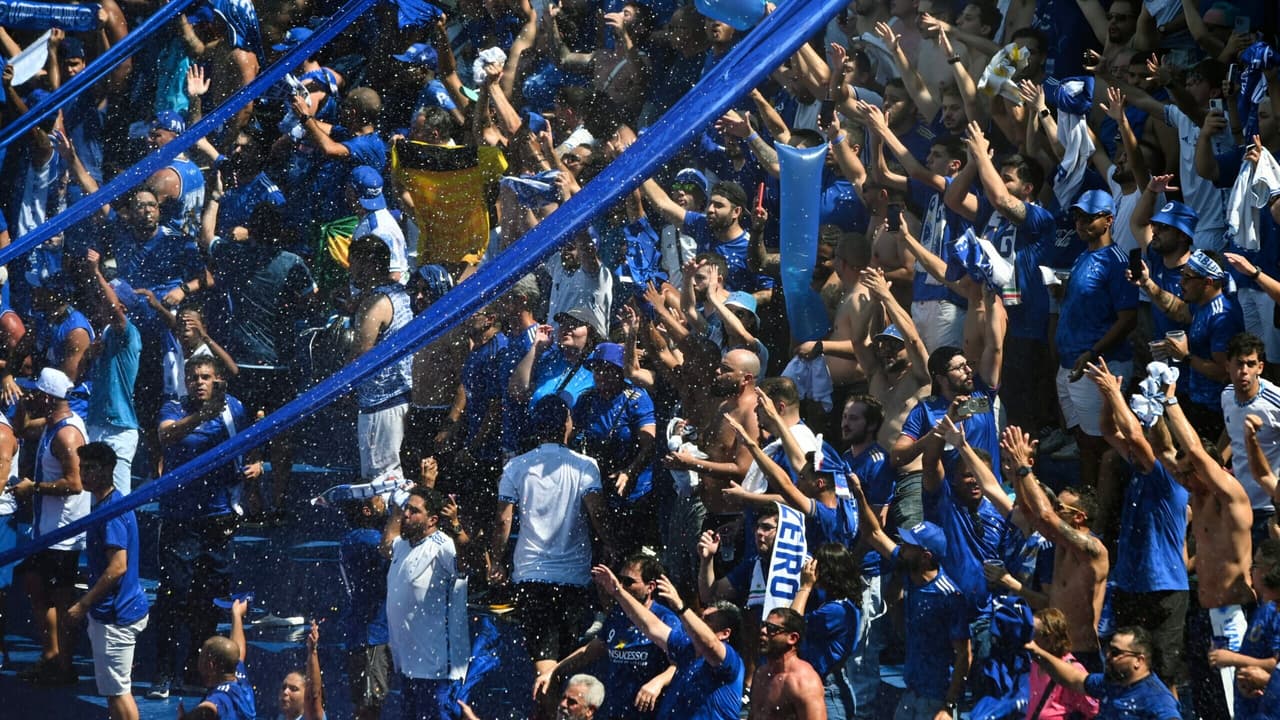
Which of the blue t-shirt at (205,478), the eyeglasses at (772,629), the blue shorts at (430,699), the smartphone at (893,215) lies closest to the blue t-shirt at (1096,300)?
the smartphone at (893,215)

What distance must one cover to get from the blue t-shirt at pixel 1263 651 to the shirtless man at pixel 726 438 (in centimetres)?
237

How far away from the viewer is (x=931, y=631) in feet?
25.3

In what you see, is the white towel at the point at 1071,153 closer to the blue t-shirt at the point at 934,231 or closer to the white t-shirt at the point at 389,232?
the blue t-shirt at the point at 934,231

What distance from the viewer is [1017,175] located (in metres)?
8.76

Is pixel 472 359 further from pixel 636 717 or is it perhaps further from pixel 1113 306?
pixel 1113 306

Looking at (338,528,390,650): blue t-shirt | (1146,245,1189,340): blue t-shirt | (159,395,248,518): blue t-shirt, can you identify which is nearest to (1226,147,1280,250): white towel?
(1146,245,1189,340): blue t-shirt

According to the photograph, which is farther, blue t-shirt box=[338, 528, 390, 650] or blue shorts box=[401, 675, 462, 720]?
blue t-shirt box=[338, 528, 390, 650]

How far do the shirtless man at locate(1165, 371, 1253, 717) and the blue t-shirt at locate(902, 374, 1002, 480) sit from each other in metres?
0.96

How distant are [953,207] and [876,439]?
4.01ft

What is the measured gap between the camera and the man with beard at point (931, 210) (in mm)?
8695

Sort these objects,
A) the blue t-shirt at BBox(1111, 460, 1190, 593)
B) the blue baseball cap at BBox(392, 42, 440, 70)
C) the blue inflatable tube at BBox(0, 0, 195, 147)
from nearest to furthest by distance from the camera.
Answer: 1. the blue t-shirt at BBox(1111, 460, 1190, 593)
2. the blue baseball cap at BBox(392, 42, 440, 70)
3. the blue inflatable tube at BBox(0, 0, 195, 147)

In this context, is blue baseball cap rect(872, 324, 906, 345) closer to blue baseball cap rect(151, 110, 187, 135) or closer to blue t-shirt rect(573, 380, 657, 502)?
blue t-shirt rect(573, 380, 657, 502)

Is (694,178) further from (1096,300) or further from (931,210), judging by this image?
(1096,300)

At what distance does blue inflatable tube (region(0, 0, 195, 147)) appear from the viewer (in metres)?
12.2
